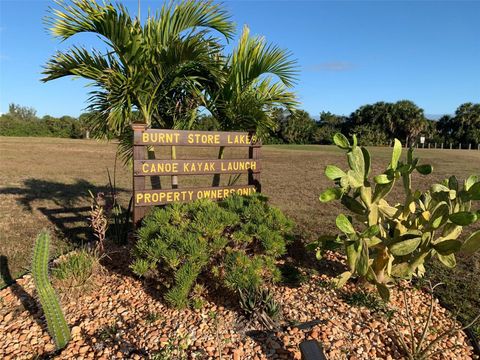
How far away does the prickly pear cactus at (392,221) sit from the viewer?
2.94 metres

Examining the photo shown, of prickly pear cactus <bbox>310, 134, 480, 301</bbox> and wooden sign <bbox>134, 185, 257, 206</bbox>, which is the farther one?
Result: wooden sign <bbox>134, 185, 257, 206</bbox>

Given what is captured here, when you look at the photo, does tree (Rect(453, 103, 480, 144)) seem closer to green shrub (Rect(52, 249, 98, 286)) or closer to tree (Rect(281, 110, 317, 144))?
tree (Rect(281, 110, 317, 144))

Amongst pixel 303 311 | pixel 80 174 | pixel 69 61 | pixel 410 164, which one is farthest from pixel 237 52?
pixel 80 174

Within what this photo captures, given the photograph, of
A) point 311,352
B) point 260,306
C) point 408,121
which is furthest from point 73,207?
point 408,121

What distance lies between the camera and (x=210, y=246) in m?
3.40

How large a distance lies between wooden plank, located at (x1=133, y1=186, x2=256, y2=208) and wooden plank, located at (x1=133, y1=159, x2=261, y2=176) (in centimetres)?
22

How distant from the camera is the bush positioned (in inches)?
125

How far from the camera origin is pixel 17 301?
3.60 meters

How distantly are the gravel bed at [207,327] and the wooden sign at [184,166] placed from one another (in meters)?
1.20

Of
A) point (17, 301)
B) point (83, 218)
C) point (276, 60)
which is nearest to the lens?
point (17, 301)

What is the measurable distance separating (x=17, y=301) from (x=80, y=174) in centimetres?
1194

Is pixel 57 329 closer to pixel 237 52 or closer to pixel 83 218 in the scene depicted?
pixel 237 52

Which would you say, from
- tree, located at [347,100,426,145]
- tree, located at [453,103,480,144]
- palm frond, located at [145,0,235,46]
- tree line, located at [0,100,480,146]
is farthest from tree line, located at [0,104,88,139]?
tree, located at [453,103,480,144]

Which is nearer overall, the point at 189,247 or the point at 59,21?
the point at 189,247
